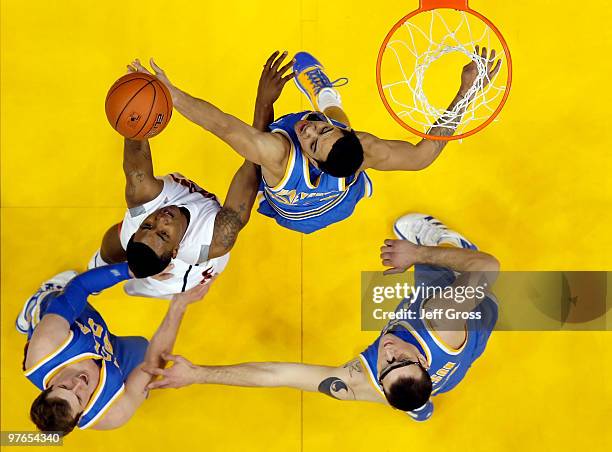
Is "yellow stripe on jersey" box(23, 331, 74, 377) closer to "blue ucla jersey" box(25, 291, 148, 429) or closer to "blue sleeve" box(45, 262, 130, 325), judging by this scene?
"blue ucla jersey" box(25, 291, 148, 429)

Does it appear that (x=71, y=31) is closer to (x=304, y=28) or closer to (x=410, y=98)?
(x=304, y=28)

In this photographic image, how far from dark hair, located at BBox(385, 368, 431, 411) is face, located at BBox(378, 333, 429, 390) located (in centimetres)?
2

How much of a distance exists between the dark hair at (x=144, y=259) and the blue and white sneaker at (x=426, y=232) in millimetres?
1636

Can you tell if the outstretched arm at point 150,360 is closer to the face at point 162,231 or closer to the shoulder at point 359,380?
the face at point 162,231

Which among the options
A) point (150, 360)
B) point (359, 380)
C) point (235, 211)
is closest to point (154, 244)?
point (235, 211)

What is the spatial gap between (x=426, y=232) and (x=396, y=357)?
97cm

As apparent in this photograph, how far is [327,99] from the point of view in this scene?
346 centimetres

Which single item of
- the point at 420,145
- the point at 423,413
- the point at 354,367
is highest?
the point at 420,145

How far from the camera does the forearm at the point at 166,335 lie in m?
3.55

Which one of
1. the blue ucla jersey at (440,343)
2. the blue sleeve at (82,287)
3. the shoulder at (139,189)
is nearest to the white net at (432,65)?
the blue ucla jersey at (440,343)

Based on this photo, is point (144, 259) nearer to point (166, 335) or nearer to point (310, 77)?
Result: point (166, 335)

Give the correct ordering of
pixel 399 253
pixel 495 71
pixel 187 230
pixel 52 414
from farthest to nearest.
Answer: pixel 495 71
pixel 399 253
pixel 187 230
pixel 52 414

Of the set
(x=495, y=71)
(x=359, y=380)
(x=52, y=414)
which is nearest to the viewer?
(x=52, y=414)

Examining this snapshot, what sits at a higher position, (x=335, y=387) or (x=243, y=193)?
(x=243, y=193)
